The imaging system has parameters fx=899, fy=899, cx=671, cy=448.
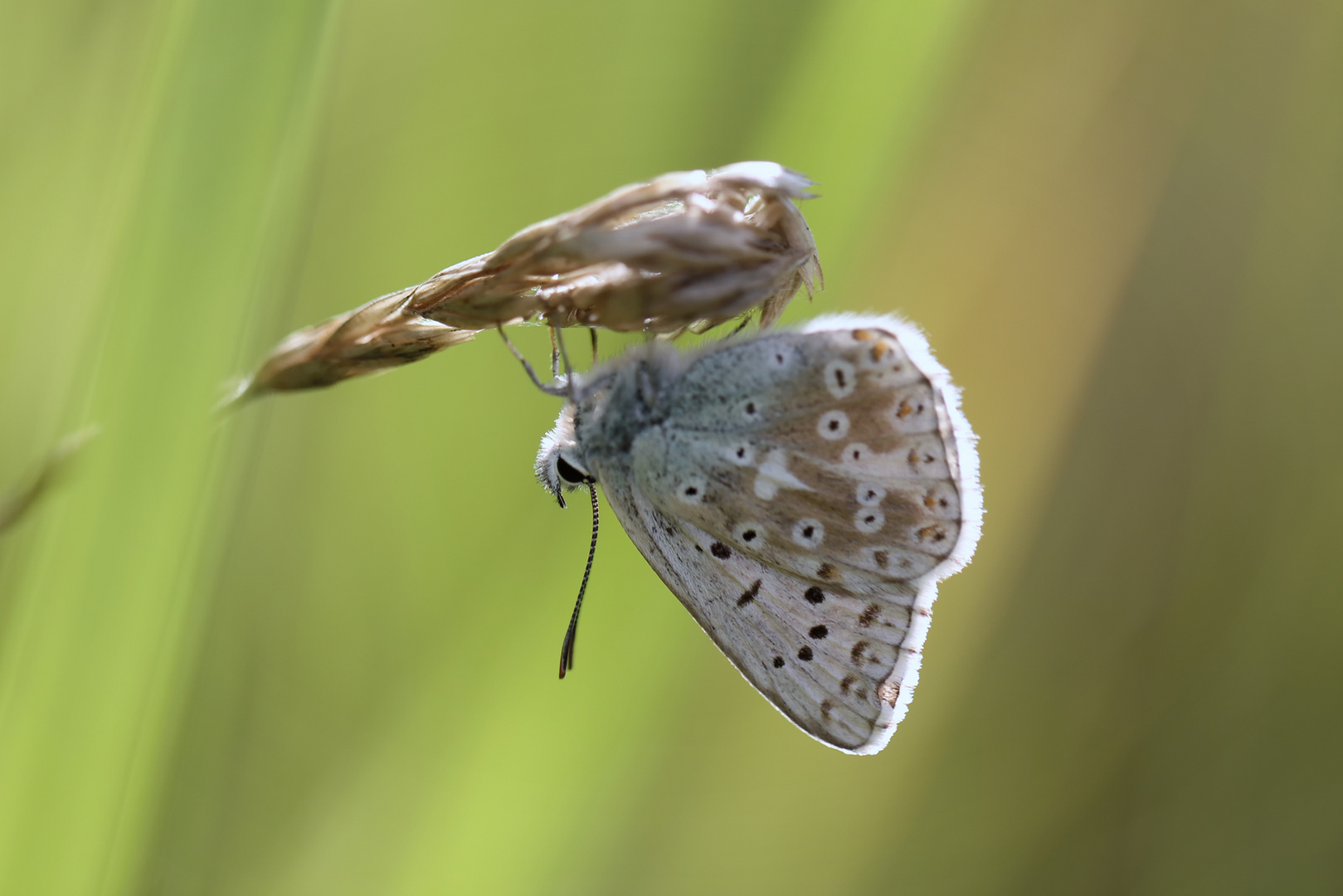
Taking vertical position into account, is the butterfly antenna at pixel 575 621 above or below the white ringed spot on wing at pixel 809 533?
below

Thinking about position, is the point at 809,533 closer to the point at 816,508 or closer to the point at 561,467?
the point at 816,508

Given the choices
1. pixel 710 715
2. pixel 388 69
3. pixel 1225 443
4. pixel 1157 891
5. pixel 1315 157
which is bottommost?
pixel 1157 891

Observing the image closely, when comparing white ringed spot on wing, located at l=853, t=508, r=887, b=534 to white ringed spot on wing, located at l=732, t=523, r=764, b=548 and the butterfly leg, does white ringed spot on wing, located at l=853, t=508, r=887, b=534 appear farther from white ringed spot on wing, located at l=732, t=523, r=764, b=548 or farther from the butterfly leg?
the butterfly leg

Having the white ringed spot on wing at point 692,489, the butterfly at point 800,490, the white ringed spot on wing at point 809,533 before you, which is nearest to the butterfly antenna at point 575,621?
the butterfly at point 800,490

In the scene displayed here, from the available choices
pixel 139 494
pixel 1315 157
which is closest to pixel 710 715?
pixel 139 494

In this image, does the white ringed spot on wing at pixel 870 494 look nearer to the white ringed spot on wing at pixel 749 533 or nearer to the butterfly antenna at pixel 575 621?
the white ringed spot on wing at pixel 749 533

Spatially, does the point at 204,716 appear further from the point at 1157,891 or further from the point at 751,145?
the point at 1157,891
